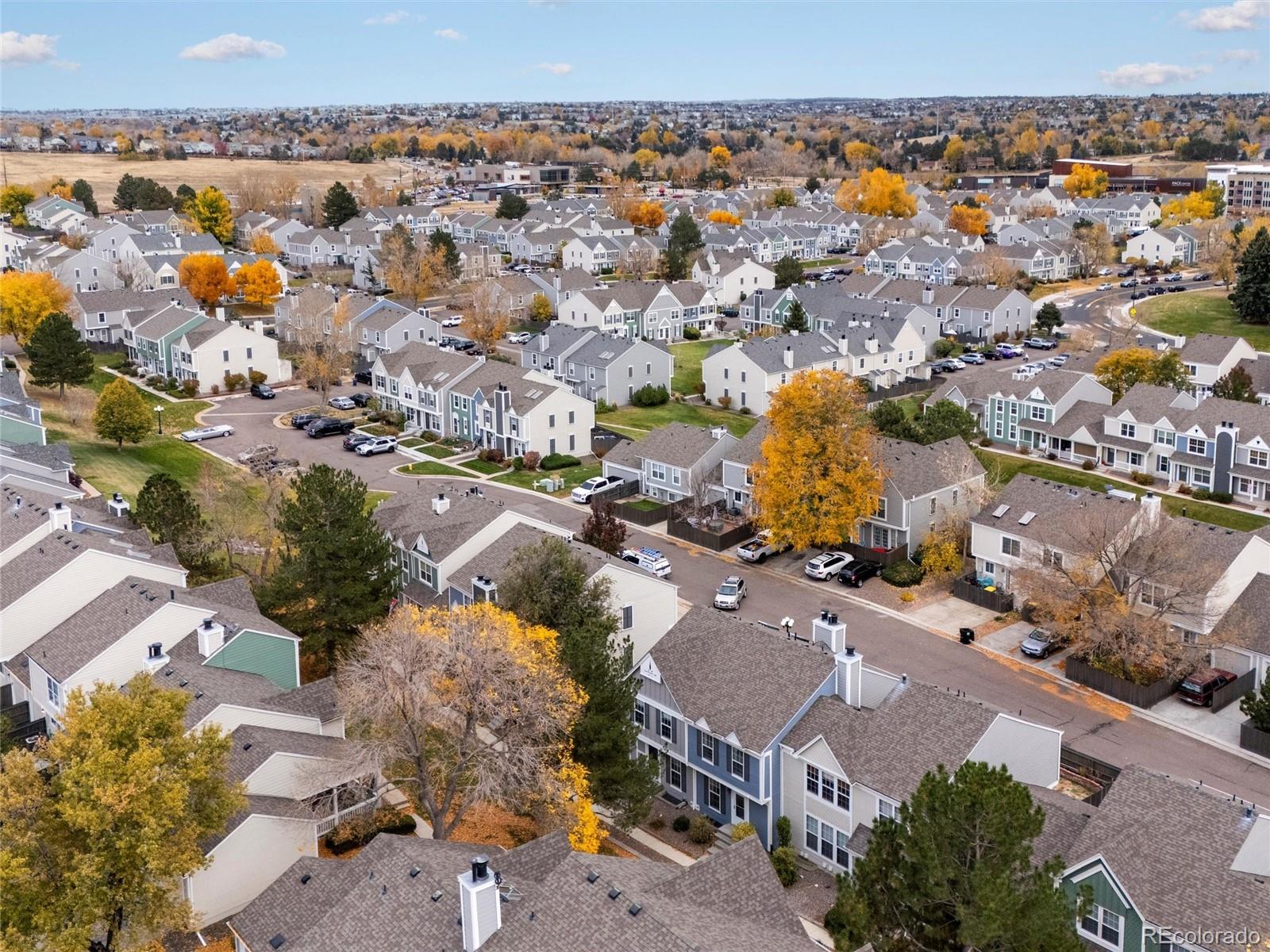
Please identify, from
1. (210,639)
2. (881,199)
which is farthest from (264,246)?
(210,639)

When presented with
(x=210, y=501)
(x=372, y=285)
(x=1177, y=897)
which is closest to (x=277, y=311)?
(x=372, y=285)

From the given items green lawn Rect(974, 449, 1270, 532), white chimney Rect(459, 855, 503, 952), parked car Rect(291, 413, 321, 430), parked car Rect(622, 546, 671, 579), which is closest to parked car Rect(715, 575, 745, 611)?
parked car Rect(622, 546, 671, 579)

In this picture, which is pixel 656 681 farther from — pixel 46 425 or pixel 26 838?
pixel 46 425

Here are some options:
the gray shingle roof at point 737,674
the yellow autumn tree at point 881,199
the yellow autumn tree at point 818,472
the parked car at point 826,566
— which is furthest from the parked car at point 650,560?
the yellow autumn tree at point 881,199

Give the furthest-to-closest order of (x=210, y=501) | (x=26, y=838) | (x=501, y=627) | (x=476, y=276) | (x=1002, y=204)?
(x=1002, y=204)
(x=476, y=276)
(x=210, y=501)
(x=501, y=627)
(x=26, y=838)

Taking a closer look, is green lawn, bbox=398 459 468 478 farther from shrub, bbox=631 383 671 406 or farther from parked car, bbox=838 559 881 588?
parked car, bbox=838 559 881 588

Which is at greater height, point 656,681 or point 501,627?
point 501,627
